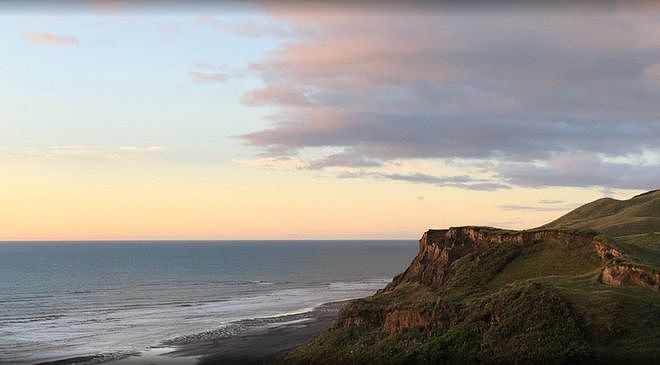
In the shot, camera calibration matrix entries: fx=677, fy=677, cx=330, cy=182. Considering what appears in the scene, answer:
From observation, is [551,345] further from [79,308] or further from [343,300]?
[79,308]

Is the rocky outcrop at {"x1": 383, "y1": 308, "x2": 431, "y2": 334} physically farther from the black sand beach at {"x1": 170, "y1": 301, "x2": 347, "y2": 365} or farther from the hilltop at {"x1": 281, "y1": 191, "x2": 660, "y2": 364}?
the black sand beach at {"x1": 170, "y1": 301, "x2": 347, "y2": 365}

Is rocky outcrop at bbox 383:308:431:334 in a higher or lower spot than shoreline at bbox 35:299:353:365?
higher

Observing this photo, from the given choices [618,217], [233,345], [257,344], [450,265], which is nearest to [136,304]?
[233,345]

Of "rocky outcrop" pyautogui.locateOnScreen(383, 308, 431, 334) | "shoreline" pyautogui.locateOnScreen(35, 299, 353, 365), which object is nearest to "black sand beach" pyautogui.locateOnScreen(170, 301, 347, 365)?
"shoreline" pyautogui.locateOnScreen(35, 299, 353, 365)

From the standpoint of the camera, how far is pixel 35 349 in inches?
2339

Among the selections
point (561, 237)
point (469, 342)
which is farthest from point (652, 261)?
point (469, 342)

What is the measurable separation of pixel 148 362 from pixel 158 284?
266ft

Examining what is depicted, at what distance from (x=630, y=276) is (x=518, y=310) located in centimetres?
845

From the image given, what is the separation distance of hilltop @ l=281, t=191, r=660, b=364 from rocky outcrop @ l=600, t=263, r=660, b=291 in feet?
0.20

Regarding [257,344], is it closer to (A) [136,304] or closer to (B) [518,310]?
(B) [518,310]

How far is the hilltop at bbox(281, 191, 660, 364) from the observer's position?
35.1 metres

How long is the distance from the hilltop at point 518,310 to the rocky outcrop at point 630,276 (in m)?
0.06

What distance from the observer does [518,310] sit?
38.5 metres

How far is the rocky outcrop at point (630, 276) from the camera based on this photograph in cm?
4056
